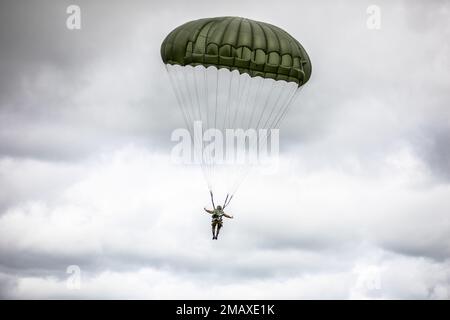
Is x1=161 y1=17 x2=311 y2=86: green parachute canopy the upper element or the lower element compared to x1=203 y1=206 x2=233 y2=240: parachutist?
upper

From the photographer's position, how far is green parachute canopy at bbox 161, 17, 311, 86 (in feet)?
171

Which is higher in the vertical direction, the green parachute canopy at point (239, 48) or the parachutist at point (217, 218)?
the green parachute canopy at point (239, 48)

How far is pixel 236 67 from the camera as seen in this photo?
172ft

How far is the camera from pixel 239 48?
5188cm

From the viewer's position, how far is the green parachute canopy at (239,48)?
51969mm
